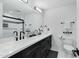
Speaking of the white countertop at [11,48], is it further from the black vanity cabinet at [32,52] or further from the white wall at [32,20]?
the white wall at [32,20]

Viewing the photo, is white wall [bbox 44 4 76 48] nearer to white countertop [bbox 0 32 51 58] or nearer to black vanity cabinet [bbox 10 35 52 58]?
black vanity cabinet [bbox 10 35 52 58]

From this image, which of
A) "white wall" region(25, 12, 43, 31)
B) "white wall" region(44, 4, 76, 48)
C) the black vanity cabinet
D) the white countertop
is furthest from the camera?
"white wall" region(44, 4, 76, 48)

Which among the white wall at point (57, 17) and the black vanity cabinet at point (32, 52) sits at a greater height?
the white wall at point (57, 17)

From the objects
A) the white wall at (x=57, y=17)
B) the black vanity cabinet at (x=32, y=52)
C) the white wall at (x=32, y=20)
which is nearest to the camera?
the black vanity cabinet at (x=32, y=52)

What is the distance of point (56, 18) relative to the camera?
312 centimetres

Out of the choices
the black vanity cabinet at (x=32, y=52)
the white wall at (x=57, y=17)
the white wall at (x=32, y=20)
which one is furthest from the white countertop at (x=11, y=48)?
the white wall at (x=57, y=17)

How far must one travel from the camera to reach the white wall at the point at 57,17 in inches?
111

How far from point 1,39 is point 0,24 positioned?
33cm

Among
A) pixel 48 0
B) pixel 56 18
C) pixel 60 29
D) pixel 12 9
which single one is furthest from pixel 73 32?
pixel 12 9

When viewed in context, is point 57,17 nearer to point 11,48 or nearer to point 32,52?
point 32,52

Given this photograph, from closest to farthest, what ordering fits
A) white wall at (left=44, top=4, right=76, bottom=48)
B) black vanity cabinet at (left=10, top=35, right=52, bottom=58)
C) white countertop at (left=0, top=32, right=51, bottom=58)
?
1. white countertop at (left=0, top=32, right=51, bottom=58)
2. black vanity cabinet at (left=10, top=35, right=52, bottom=58)
3. white wall at (left=44, top=4, right=76, bottom=48)

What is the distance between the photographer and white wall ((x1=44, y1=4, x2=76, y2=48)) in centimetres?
282

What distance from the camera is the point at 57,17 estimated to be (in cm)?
310

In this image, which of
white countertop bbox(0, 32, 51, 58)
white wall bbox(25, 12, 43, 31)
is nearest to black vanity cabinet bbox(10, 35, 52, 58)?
white countertop bbox(0, 32, 51, 58)
